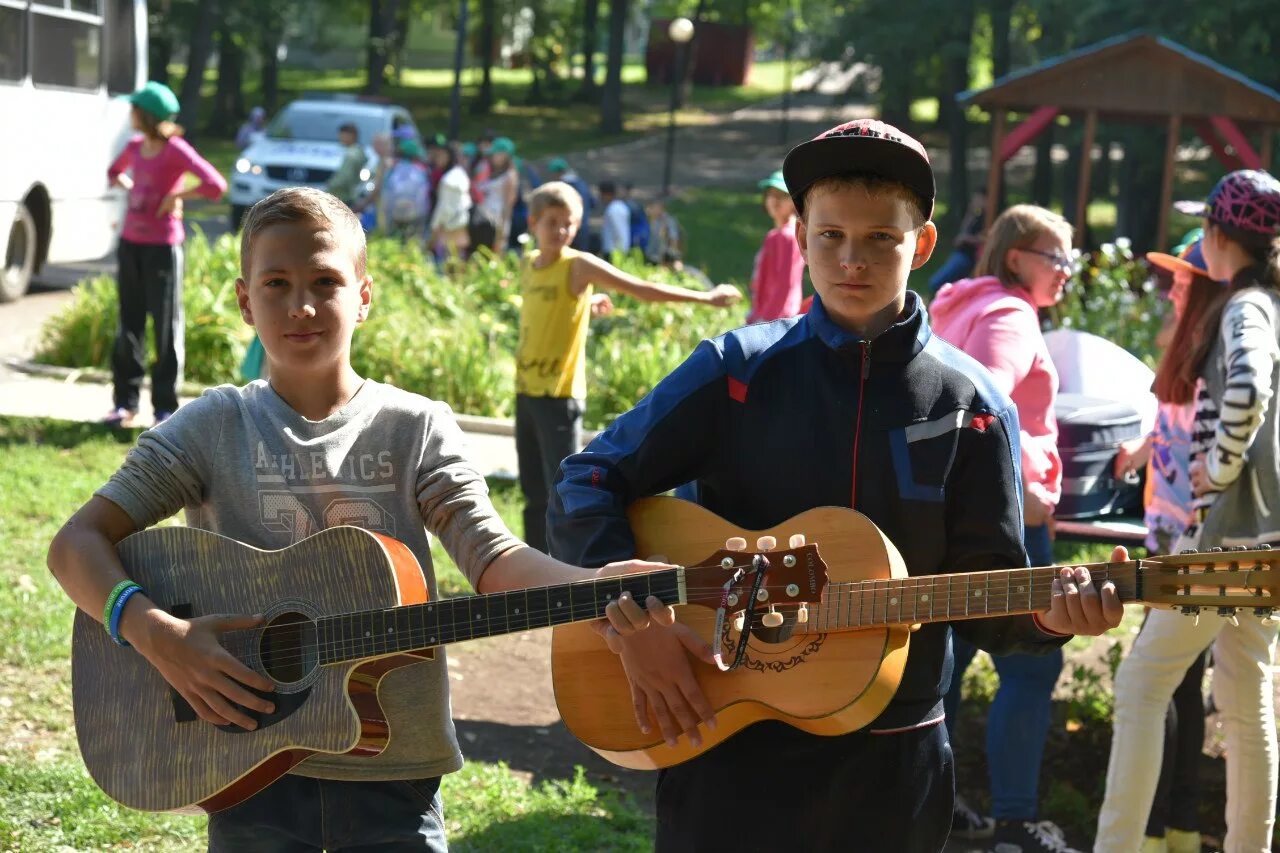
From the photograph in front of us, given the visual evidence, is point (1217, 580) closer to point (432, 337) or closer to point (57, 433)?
point (57, 433)

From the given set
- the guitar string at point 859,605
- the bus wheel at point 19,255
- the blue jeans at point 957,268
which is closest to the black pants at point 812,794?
the guitar string at point 859,605

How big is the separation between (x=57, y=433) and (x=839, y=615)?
8094mm

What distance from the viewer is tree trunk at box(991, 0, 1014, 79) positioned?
1217 inches

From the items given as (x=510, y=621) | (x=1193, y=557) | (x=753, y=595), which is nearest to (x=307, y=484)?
(x=510, y=621)

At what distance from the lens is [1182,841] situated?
17.4 feet

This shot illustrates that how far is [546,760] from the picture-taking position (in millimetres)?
5871

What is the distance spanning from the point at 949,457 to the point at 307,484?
120 centimetres

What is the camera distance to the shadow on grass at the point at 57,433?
955 cm

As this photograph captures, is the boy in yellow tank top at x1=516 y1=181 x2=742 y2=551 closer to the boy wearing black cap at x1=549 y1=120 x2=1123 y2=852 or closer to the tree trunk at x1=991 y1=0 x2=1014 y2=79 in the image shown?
the boy wearing black cap at x1=549 y1=120 x2=1123 y2=852

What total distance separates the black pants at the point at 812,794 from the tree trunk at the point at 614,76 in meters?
44.0

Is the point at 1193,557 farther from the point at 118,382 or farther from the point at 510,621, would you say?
the point at 118,382

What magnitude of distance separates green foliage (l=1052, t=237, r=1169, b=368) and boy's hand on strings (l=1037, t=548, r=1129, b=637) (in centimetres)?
896

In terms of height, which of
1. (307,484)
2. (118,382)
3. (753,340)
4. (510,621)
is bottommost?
(118,382)

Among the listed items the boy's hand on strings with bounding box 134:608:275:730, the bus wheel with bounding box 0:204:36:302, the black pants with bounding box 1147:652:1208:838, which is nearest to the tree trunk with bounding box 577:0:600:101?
the bus wheel with bounding box 0:204:36:302
